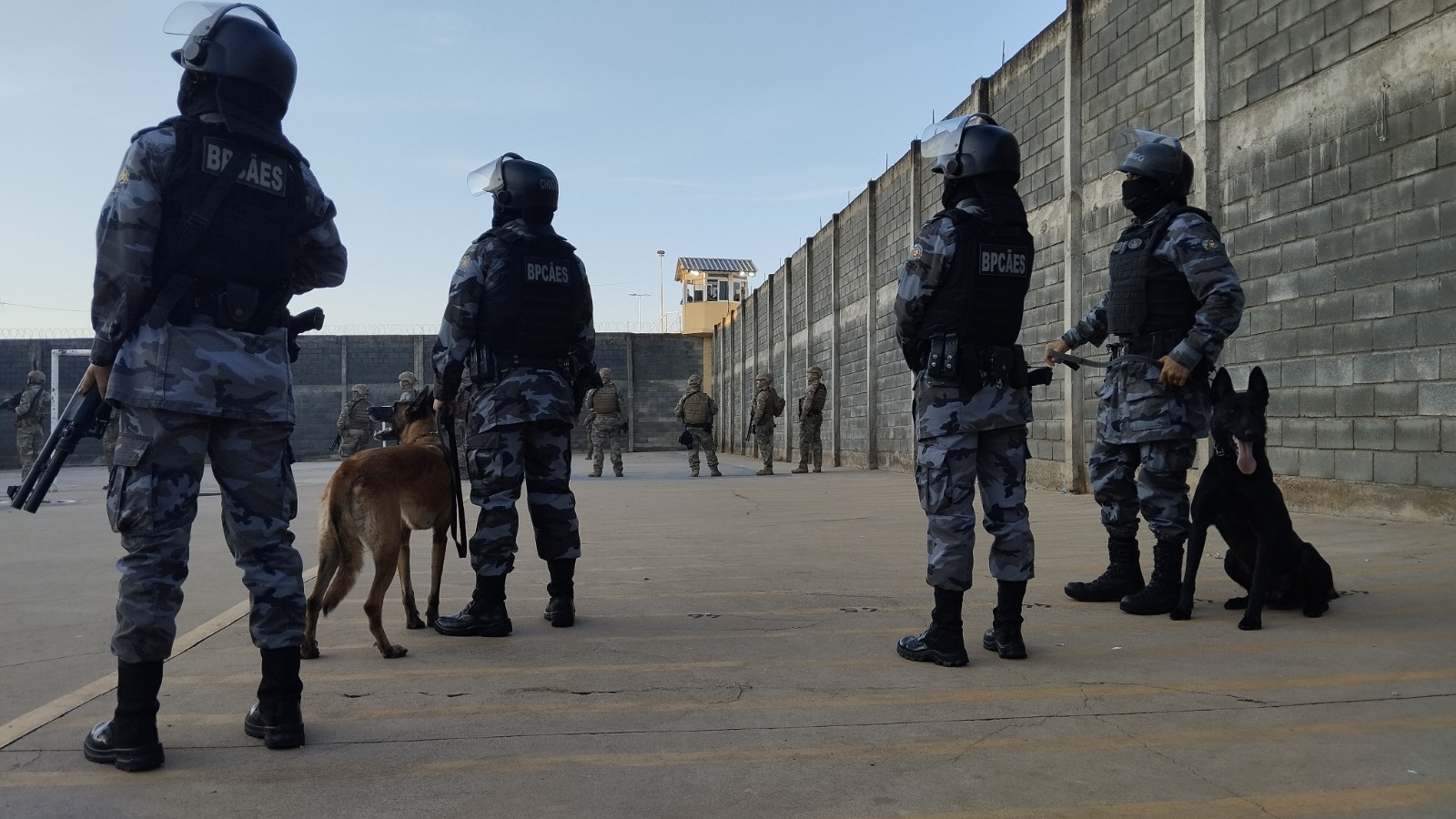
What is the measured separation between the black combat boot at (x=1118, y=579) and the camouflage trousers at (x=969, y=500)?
1.13 metres

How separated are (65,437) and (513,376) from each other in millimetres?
1727

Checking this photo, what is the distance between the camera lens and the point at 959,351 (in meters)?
3.59

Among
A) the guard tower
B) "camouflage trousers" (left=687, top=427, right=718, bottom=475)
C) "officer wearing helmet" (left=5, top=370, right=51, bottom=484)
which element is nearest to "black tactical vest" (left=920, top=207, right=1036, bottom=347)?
"camouflage trousers" (left=687, top=427, right=718, bottom=475)

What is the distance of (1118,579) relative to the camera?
4629mm

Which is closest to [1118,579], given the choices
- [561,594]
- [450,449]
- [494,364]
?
[561,594]

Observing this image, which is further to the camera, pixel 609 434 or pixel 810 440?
pixel 810 440

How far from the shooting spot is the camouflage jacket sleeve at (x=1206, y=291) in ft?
13.5

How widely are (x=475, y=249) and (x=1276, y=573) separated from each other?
3.60 meters

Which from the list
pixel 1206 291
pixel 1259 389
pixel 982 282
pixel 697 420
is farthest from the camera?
pixel 697 420

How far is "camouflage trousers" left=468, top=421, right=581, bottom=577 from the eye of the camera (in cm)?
431

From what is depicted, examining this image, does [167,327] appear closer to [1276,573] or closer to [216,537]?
[1276,573]

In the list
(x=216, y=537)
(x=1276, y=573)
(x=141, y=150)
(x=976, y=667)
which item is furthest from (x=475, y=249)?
(x=216, y=537)

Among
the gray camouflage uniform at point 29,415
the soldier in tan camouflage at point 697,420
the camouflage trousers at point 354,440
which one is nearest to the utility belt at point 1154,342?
the soldier in tan camouflage at point 697,420

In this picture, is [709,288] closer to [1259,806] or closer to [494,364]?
[494,364]
